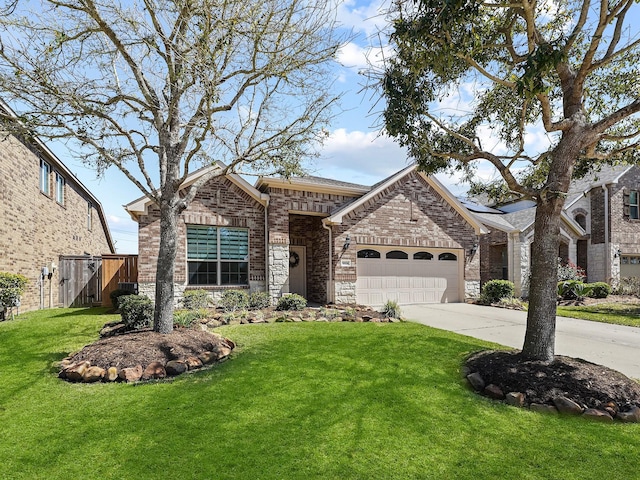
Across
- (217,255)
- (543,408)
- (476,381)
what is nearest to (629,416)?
(543,408)

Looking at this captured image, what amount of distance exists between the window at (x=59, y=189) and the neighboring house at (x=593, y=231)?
1982 cm

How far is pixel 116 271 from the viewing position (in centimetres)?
1333

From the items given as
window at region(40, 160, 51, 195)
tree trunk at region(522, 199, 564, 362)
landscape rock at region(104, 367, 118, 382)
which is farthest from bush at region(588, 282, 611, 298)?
window at region(40, 160, 51, 195)

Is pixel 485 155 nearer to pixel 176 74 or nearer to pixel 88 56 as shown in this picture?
pixel 176 74

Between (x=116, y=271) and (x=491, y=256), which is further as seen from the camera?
(x=491, y=256)

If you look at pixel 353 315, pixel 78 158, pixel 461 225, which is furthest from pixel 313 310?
pixel 461 225

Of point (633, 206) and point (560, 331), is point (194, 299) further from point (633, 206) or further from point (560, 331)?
point (633, 206)

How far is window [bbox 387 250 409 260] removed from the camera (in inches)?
561

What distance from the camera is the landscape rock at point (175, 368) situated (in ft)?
18.3

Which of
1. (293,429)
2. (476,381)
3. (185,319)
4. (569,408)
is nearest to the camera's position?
(293,429)

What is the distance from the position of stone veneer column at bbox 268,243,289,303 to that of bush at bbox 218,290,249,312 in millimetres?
1087

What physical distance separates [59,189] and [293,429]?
16326mm

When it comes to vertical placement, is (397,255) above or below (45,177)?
below

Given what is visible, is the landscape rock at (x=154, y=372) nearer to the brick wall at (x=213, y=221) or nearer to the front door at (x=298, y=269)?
the brick wall at (x=213, y=221)
